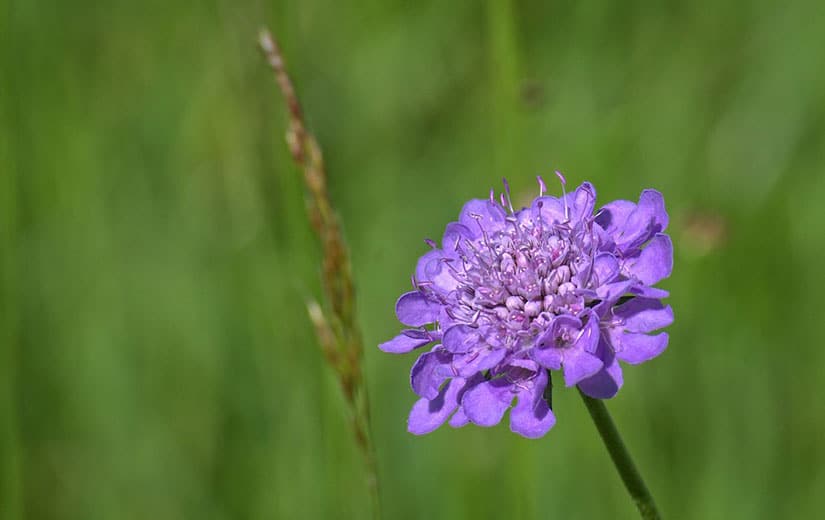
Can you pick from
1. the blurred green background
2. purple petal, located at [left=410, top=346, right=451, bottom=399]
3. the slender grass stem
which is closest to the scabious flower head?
purple petal, located at [left=410, top=346, right=451, bottom=399]

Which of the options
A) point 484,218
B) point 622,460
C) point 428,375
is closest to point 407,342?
point 428,375

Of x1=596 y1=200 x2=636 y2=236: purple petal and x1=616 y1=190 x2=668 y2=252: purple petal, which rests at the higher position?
x1=596 y1=200 x2=636 y2=236: purple petal

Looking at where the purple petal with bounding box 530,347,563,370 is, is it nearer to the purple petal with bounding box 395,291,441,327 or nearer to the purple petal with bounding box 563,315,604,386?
the purple petal with bounding box 563,315,604,386

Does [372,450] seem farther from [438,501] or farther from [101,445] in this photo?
[101,445]

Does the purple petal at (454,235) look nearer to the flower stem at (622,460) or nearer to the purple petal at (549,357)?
the purple petal at (549,357)

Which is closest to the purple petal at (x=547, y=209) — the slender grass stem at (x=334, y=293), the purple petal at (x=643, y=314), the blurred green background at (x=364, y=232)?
the purple petal at (x=643, y=314)
